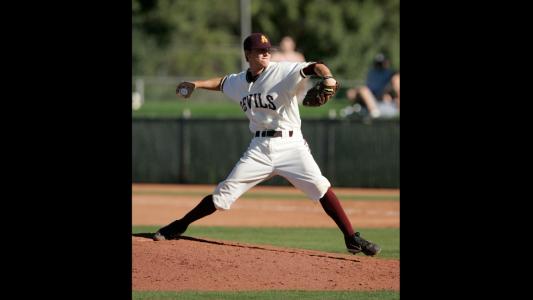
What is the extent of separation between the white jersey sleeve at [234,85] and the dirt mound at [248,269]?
1.33 metres

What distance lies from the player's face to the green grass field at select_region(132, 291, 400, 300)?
220cm

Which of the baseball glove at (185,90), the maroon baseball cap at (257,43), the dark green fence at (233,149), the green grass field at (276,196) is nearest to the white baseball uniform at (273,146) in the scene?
the maroon baseball cap at (257,43)

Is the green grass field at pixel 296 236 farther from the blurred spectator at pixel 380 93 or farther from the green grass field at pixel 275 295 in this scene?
the blurred spectator at pixel 380 93

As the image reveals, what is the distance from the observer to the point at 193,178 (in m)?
20.2

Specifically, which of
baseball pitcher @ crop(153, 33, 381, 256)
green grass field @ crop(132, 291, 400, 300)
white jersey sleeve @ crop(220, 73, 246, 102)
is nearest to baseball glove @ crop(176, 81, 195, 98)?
white jersey sleeve @ crop(220, 73, 246, 102)

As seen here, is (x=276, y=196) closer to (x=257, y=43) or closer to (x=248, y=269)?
(x=257, y=43)

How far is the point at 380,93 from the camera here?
20641 millimetres

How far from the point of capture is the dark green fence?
19.2 meters
